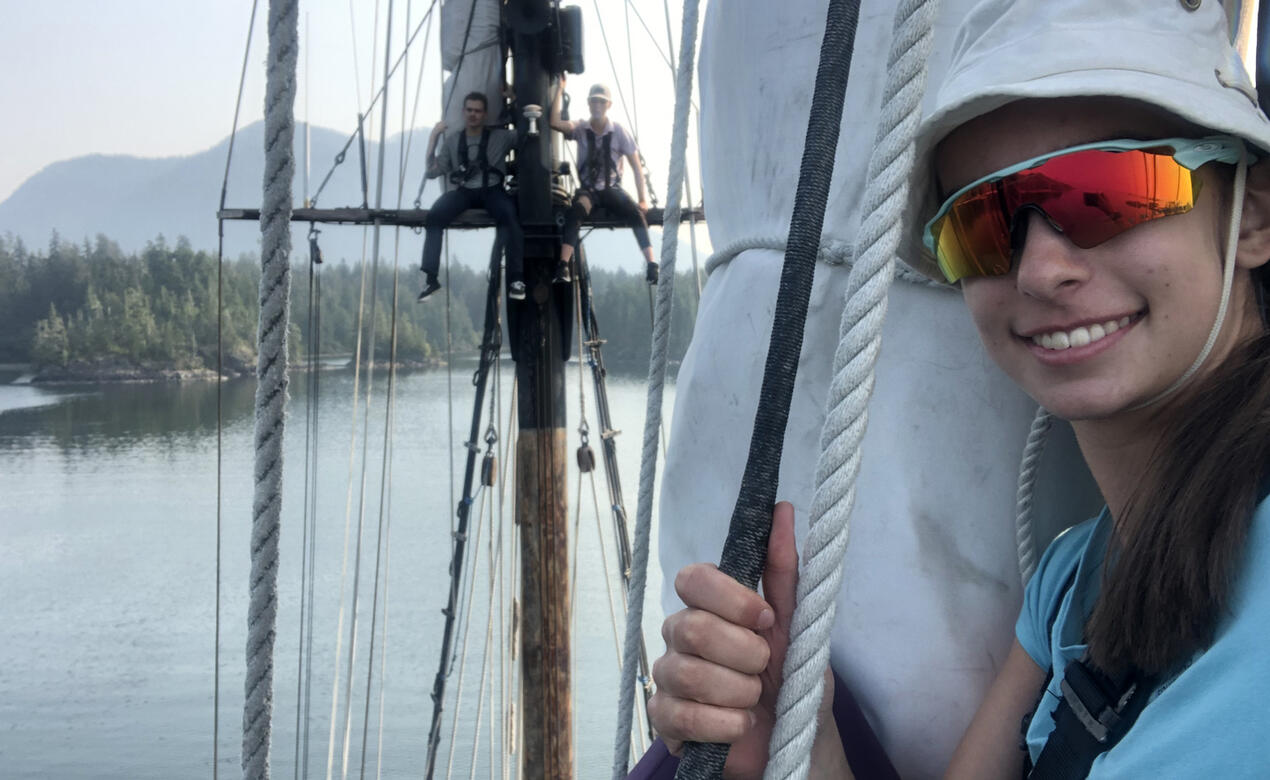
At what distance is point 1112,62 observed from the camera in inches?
28.5

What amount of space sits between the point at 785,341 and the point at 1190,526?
331 mm

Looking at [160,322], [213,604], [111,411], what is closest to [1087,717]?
[213,604]

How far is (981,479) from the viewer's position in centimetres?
104

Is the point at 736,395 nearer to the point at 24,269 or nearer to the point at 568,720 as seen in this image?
the point at 568,720

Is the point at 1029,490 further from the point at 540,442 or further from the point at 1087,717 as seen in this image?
the point at 540,442

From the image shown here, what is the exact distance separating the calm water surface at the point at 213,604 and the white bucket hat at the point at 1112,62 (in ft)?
16.2

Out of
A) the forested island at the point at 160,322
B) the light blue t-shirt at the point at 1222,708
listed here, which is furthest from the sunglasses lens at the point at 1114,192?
the forested island at the point at 160,322

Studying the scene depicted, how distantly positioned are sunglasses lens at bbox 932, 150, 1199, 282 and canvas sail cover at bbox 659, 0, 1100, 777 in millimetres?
267

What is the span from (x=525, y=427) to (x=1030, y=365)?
3.98m

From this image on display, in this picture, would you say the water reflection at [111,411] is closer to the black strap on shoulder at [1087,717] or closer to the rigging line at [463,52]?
the rigging line at [463,52]

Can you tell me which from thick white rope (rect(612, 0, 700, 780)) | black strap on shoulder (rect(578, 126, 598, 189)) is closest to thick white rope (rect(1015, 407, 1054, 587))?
thick white rope (rect(612, 0, 700, 780))

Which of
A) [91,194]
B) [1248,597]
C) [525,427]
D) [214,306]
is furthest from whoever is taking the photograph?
[91,194]

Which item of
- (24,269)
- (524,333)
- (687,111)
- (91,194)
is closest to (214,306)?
(24,269)

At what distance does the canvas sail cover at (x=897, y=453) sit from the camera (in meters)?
1.01
